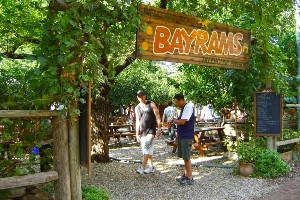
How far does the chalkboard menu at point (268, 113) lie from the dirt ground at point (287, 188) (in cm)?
102

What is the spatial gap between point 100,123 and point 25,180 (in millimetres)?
4792

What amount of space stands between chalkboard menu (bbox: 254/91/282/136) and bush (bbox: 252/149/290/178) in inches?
26.0

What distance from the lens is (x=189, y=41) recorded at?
20.1 feet

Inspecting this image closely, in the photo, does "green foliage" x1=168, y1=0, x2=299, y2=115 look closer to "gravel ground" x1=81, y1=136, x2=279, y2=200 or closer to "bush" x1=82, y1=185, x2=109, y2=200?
"gravel ground" x1=81, y1=136, x2=279, y2=200

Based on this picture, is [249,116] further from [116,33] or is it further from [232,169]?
[116,33]

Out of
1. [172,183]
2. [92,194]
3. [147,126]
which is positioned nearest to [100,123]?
[147,126]

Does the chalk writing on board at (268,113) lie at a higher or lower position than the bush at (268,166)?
higher

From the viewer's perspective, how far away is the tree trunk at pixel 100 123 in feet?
28.2

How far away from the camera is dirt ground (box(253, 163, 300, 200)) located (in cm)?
571

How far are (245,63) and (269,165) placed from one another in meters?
2.24

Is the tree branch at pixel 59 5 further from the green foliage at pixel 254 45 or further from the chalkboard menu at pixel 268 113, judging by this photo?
the chalkboard menu at pixel 268 113

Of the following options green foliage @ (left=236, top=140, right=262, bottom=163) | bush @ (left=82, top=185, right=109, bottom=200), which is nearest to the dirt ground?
green foliage @ (left=236, top=140, right=262, bottom=163)

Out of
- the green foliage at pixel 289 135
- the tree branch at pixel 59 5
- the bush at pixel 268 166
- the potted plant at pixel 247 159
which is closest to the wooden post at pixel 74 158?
the tree branch at pixel 59 5

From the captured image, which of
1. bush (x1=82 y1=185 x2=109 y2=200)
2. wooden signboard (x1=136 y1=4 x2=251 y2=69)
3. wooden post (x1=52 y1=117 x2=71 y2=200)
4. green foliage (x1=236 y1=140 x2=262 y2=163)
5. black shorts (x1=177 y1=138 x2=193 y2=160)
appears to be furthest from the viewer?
green foliage (x1=236 y1=140 x2=262 y2=163)
